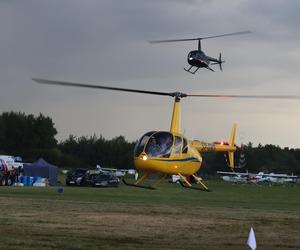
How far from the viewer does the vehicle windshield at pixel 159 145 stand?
97.9 ft

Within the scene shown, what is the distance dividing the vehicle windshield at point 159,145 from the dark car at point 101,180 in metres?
23.8

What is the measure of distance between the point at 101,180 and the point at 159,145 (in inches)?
962

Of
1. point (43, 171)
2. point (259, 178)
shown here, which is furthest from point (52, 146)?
point (43, 171)

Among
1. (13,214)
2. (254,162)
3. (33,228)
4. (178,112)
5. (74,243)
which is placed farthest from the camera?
(254,162)

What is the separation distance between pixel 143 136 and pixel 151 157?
1.07m

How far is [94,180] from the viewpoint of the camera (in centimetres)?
5441

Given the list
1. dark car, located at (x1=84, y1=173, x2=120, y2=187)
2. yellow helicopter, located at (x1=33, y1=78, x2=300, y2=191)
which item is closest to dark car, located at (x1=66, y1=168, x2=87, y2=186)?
dark car, located at (x1=84, y1=173, x2=120, y2=187)

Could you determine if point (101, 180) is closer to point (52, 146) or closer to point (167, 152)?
point (167, 152)

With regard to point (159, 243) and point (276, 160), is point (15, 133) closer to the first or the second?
point (276, 160)

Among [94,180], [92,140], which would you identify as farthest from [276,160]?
[94,180]

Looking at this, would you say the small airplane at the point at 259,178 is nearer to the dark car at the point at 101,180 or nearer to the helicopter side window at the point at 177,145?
the dark car at the point at 101,180

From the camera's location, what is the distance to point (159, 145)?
98.6ft

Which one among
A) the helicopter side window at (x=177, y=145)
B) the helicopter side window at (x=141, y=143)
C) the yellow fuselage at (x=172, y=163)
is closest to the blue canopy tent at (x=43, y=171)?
the yellow fuselage at (x=172, y=163)

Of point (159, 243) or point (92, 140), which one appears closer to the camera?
point (159, 243)
